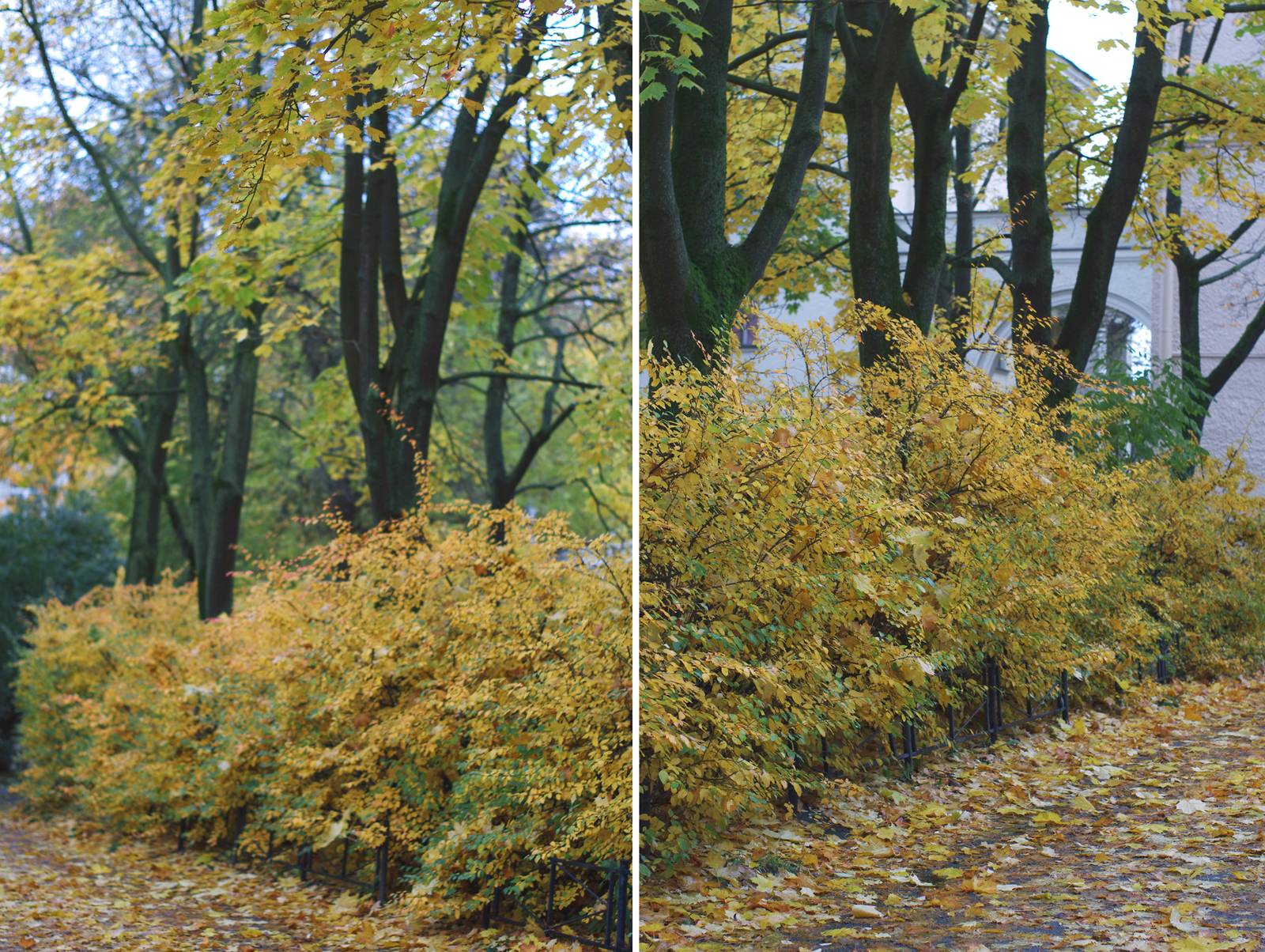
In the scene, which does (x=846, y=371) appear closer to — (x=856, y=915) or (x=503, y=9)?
(x=856, y=915)

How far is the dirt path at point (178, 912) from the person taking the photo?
11.0 feet

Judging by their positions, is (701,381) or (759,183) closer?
(701,381)

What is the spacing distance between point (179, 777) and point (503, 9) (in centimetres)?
391

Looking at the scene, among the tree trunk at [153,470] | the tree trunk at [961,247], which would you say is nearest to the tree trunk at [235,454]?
the tree trunk at [153,470]

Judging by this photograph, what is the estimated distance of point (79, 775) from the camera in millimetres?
5293

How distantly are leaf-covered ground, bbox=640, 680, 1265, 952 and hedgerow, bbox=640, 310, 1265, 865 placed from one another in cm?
15

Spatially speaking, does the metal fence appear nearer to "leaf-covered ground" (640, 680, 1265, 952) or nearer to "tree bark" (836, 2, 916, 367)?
"leaf-covered ground" (640, 680, 1265, 952)

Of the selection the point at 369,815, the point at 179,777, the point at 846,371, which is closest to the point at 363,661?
the point at 369,815

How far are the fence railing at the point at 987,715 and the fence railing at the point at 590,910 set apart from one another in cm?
68

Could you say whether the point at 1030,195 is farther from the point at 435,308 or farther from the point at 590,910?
the point at 590,910

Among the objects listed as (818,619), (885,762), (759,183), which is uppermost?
(759,183)

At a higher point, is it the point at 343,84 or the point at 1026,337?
the point at 343,84

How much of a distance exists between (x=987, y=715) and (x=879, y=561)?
2.10ft

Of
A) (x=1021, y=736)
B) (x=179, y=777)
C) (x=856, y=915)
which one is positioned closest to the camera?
(x=856, y=915)
